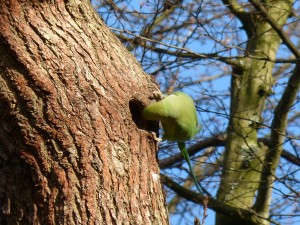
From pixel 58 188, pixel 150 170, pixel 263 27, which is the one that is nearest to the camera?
pixel 58 188

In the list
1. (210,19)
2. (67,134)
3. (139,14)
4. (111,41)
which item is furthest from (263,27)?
(67,134)

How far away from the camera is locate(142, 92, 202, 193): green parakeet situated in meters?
2.54

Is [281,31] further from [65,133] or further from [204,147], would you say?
[65,133]

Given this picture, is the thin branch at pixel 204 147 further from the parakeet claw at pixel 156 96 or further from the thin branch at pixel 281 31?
the parakeet claw at pixel 156 96

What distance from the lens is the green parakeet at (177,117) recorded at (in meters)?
2.54

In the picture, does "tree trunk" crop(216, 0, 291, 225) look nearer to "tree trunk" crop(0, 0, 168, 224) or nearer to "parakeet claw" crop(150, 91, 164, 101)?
"parakeet claw" crop(150, 91, 164, 101)

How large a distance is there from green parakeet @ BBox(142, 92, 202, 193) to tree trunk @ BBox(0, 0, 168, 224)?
0.12 meters

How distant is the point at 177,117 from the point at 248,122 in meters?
3.17

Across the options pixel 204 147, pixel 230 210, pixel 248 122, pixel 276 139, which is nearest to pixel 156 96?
pixel 276 139

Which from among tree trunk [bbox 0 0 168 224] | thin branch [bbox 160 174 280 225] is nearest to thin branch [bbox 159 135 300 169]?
thin branch [bbox 160 174 280 225]

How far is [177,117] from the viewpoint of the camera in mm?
2633

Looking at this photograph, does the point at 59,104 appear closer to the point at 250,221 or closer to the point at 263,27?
the point at 250,221

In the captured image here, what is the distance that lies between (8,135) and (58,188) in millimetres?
257

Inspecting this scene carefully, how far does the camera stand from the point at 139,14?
16.2 ft
